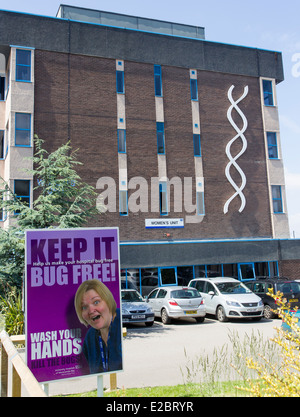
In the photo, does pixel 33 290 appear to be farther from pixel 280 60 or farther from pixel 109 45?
pixel 280 60

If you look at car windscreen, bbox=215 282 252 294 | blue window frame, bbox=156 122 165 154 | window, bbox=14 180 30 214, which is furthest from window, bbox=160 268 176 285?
window, bbox=14 180 30 214

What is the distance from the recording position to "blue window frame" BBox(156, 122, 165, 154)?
26078 mm

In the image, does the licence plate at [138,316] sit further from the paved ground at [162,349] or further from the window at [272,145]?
the window at [272,145]

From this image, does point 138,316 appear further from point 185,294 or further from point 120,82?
point 120,82

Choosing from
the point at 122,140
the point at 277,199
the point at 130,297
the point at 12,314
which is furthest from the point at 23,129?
the point at 277,199

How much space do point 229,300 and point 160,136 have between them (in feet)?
43.1

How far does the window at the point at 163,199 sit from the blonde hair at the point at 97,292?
1988cm

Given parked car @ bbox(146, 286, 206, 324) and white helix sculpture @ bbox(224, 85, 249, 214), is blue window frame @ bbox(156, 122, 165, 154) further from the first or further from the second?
parked car @ bbox(146, 286, 206, 324)

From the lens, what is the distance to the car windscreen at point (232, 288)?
57.1 feet

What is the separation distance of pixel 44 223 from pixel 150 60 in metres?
16.9

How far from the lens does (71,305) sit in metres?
5.23

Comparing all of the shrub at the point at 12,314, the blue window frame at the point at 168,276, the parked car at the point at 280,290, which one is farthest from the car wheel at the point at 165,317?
the blue window frame at the point at 168,276

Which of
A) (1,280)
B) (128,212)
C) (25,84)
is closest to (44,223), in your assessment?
(1,280)

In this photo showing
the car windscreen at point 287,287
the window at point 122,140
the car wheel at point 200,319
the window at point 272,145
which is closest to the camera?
the car wheel at point 200,319
